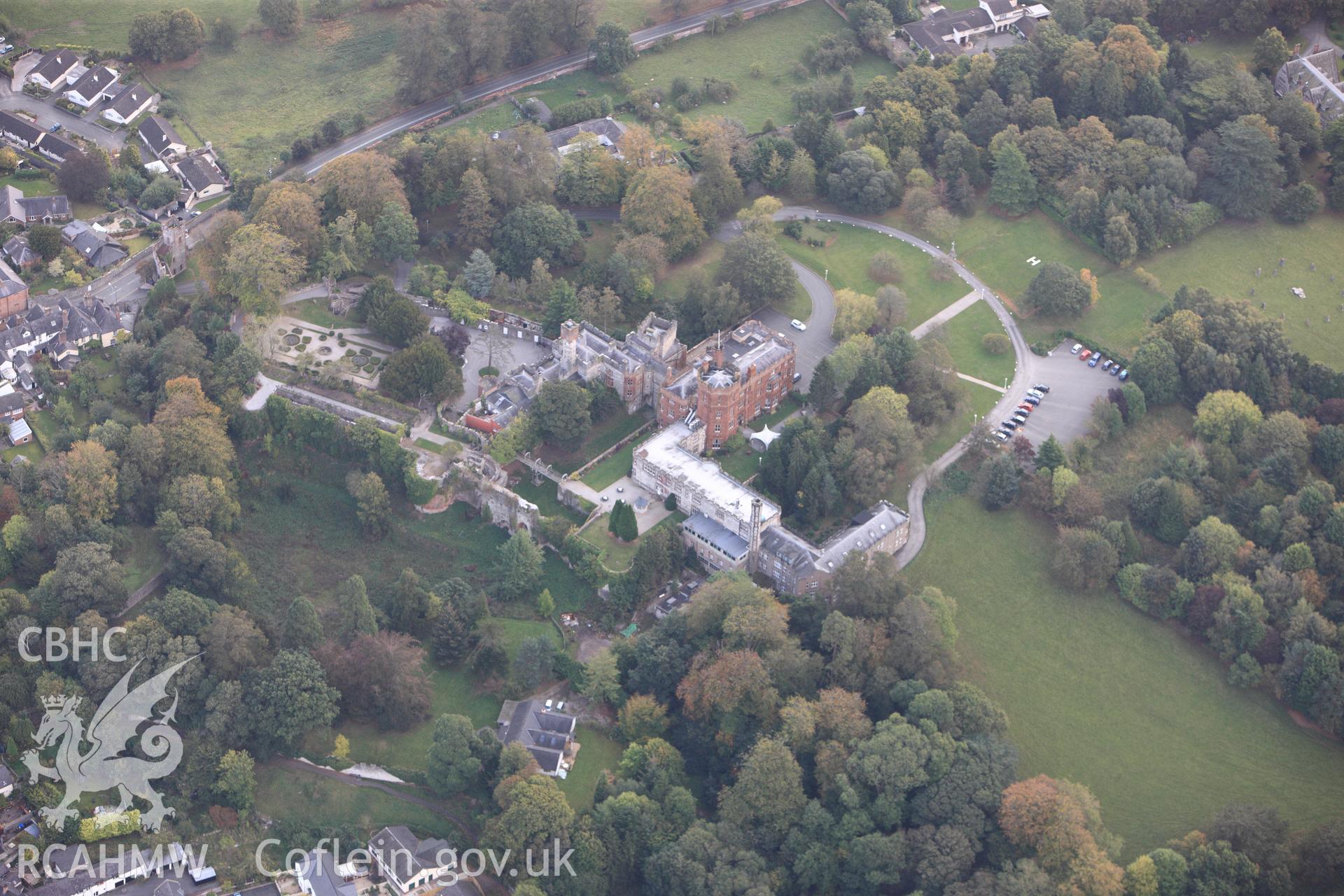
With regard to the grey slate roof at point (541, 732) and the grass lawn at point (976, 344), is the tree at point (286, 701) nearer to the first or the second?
the grey slate roof at point (541, 732)

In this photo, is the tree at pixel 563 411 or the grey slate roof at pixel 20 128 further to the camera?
the grey slate roof at pixel 20 128

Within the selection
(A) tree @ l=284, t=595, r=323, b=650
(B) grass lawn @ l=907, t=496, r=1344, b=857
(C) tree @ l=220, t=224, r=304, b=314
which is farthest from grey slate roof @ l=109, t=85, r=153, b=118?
(B) grass lawn @ l=907, t=496, r=1344, b=857

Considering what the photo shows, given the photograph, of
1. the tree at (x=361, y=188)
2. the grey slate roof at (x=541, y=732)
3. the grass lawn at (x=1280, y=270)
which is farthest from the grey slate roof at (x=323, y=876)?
the grass lawn at (x=1280, y=270)

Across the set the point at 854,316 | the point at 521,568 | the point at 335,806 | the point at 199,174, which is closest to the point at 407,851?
the point at 335,806

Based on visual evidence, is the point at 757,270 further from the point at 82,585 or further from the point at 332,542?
the point at 82,585

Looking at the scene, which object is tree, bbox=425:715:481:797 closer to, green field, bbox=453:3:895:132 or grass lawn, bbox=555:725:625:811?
grass lawn, bbox=555:725:625:811

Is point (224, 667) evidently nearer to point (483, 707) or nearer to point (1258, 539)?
point (483, 707)

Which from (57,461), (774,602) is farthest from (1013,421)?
(57,461)
